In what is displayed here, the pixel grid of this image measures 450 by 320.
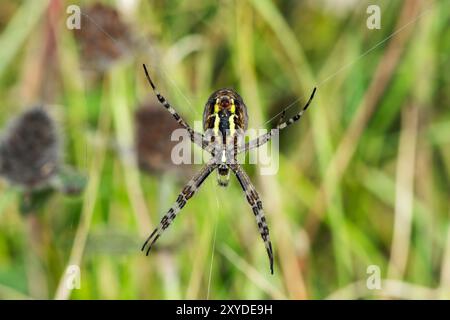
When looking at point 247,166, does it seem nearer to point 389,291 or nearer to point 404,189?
point 389,291

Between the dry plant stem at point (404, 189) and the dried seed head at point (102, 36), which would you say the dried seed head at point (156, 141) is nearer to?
the dried seed head at point (102, 36)

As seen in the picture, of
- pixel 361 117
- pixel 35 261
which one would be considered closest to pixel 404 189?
pixel 361 117

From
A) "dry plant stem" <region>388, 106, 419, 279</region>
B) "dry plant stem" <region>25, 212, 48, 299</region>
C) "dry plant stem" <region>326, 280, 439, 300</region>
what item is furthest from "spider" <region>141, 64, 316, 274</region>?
"dry plant stem" <region>388, 106, 419, 279</region>
